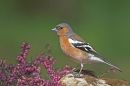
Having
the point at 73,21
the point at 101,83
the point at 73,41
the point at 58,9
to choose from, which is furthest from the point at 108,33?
the point at 101,83

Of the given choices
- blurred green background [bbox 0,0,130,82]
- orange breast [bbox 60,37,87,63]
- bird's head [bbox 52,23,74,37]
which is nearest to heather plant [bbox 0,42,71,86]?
orange breast [bbox 60,37,87,63]

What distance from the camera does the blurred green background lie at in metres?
14.3

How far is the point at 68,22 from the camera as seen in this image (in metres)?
17.8

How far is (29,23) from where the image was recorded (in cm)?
1827

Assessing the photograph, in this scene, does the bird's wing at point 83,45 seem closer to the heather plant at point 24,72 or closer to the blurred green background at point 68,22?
the heather plant at point 24,72

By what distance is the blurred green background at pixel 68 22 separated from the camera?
14.3m

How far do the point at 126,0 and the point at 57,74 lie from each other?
13763 mm

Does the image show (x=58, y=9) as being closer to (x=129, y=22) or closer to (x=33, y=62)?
(x=129, y=22)

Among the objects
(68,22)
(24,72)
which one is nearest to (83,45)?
(24,72)

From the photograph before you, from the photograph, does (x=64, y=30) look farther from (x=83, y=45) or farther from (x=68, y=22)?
(x=68, y=22)

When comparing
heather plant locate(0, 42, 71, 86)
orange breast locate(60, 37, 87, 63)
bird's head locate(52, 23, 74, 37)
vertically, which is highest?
bird's head locate(52, 23, 74, 37)

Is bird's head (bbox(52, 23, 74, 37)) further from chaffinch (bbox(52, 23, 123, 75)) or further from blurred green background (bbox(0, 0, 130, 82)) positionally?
blurred green background (bbox(0, 0, 130, 82))

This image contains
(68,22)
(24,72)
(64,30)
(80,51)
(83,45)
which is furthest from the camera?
(68,22)

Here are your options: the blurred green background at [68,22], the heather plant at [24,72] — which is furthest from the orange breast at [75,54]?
the blurred green background at [68,22]
